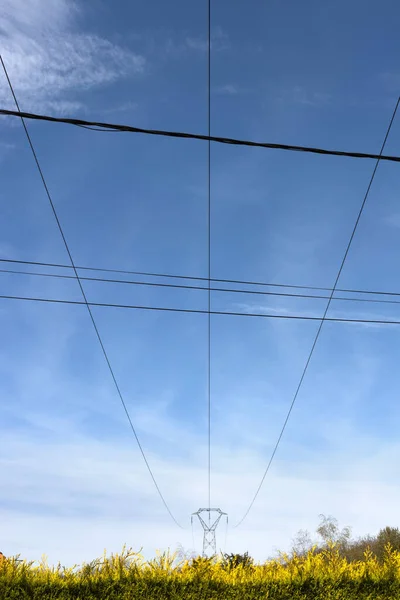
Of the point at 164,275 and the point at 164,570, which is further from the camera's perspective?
the point at 164,275

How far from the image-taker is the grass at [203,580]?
7.47 m

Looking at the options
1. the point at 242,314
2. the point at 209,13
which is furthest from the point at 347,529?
the point at 209,13

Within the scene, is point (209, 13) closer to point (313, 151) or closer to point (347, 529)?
point (313, 151)

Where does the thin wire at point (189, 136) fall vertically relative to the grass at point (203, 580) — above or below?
above

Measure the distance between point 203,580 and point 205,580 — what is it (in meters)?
0.03

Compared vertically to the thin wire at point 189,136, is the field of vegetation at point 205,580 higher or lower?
lower

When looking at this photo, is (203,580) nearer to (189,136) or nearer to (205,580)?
(205,580)

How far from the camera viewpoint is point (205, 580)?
8.12 m

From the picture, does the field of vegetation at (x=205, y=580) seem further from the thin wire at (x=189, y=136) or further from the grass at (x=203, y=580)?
the thin wire at (x=189, y=136)

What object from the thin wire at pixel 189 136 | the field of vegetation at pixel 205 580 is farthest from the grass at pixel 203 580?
the thin wire at pixel 189 136

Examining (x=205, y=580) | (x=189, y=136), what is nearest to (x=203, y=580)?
(x=205, y=580)

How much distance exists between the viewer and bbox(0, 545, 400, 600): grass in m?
7.47

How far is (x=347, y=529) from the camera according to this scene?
84.1 m

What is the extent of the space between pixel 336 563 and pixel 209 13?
979 cm
